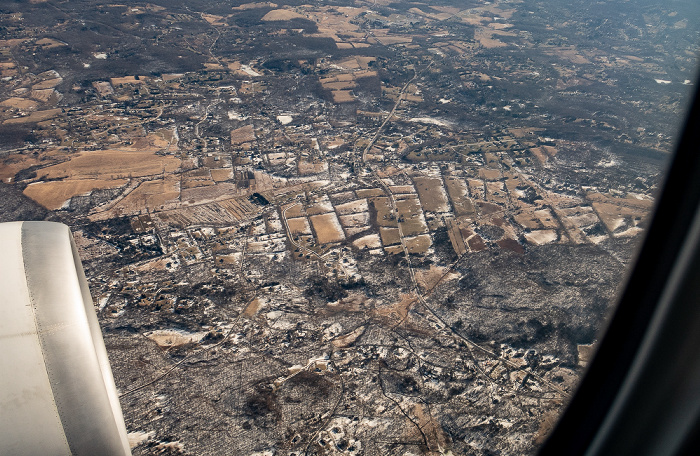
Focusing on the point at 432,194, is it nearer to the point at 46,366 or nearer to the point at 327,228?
the point at 327,228

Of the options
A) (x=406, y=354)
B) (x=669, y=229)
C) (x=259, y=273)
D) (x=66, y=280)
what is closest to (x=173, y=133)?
(x=259, y=273)

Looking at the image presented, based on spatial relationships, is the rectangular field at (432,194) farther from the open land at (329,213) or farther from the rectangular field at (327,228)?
the rectangular field at (327,228)

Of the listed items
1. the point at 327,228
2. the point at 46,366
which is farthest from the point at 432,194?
the point at 46,366

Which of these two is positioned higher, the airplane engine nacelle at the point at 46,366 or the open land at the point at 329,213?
the airplane engine nacelle at the point at 46,366

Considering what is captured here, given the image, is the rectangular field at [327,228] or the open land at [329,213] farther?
the rectangular field at [327,228]

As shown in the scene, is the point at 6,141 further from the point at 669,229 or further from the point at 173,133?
the point at 669,229

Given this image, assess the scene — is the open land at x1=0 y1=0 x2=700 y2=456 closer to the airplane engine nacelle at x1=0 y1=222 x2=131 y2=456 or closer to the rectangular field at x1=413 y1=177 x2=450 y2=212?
the rectangular field at x1=413 y1=177 x2=450 y2=212

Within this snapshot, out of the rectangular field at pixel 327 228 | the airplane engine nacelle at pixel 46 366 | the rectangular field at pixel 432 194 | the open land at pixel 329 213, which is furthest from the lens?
the rectangular field at pixel 432 194

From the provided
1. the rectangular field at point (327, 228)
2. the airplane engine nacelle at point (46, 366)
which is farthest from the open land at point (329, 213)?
the airplane engine nacelle at point (46, 366)
